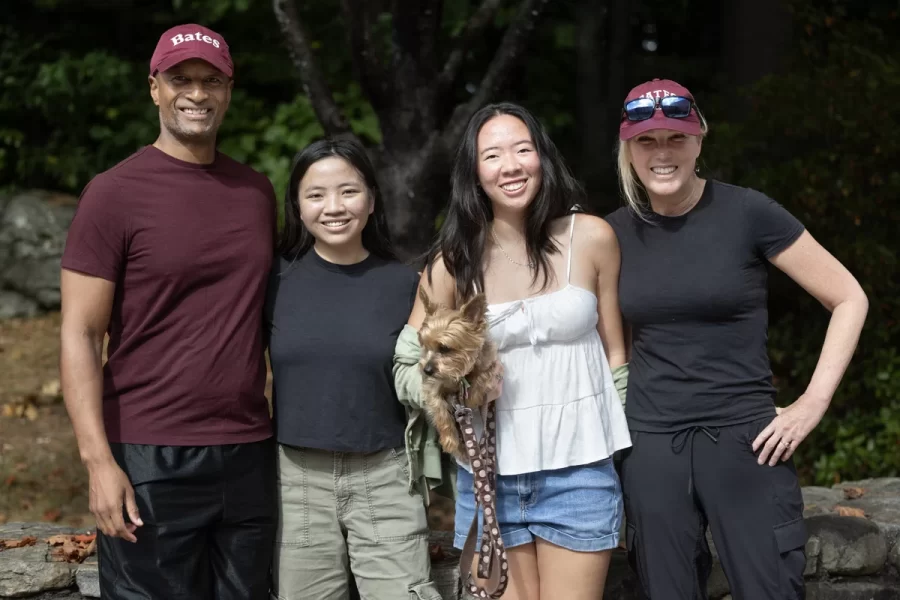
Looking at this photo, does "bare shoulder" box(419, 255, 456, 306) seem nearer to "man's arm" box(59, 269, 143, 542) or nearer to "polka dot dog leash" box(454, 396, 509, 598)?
"polka dot dog leash" box(454, 396, 509, 598)

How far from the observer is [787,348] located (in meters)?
7.34

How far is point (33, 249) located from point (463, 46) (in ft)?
20.0

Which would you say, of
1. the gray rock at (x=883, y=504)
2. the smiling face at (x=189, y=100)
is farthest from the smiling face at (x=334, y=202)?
the gray rock at (x=883, y=504)

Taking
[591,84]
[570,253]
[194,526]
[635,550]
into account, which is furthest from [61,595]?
[591,84]

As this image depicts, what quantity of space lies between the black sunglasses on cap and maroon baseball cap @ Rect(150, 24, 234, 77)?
1.43 m

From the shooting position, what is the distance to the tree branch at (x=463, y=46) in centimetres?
548

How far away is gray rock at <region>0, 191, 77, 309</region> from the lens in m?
9.94

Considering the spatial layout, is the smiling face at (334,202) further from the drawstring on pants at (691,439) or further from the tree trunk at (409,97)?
the tree trunk at (409,97)

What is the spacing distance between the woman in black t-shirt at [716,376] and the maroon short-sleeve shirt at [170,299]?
1.37 meters

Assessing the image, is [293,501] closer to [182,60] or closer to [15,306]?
[182,60]

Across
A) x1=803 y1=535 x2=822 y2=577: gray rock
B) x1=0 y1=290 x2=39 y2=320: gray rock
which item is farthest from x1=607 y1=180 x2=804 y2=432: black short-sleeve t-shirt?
x1=0 y1=290 x2=39 y2=320: gray rock

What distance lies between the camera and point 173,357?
342cm

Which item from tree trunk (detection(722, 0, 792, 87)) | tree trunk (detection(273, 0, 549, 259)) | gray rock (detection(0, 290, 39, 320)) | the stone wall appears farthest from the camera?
gray rock (detection(0, 290, 39, 320))

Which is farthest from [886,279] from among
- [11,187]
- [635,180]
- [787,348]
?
[11,187]
